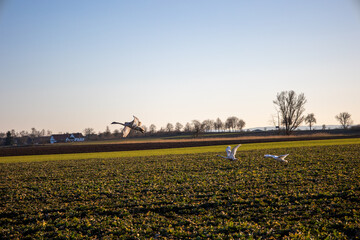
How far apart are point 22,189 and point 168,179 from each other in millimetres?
10214

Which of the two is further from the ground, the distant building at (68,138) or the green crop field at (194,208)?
the distant building at (68,138)

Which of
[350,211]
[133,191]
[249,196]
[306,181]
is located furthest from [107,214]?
[306,181]

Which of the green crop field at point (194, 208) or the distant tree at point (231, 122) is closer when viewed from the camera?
the green crop field at point (194, 208)

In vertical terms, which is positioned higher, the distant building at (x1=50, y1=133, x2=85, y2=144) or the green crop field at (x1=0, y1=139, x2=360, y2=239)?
the distant building at (x1=50, y1=133, x2=85, y2=144)

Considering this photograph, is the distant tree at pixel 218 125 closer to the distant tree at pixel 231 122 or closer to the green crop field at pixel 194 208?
the distant tree at pixel 231 122

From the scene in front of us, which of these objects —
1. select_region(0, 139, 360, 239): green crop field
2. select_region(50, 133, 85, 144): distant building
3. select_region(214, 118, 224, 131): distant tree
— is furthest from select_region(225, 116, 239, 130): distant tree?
select_region(0, 139, 360, 239): green crop field

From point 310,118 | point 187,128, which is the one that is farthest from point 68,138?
point 310,118

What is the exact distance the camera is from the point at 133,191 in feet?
51.3

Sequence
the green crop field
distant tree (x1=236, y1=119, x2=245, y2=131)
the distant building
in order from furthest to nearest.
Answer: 1. distant tree (x1=236, y1=119, x2=245, y2=131)
2. the distant building
3. the green crop field

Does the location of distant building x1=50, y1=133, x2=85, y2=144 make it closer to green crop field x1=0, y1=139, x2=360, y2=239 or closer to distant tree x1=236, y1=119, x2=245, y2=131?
distant tree x1=236, y1=119, x2=245, y2=131

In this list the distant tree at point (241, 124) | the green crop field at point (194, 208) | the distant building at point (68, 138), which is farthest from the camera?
the distant tree at point (241, 124)

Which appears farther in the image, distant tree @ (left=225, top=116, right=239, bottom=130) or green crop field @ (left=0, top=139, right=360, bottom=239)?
distant tree @ (left=225, top=116, right=239, bottom=130)

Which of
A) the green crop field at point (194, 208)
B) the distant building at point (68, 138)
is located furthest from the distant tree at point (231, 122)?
the green crop field at point (194, 208)

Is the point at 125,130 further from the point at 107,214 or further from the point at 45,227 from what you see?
the point at 45,227
